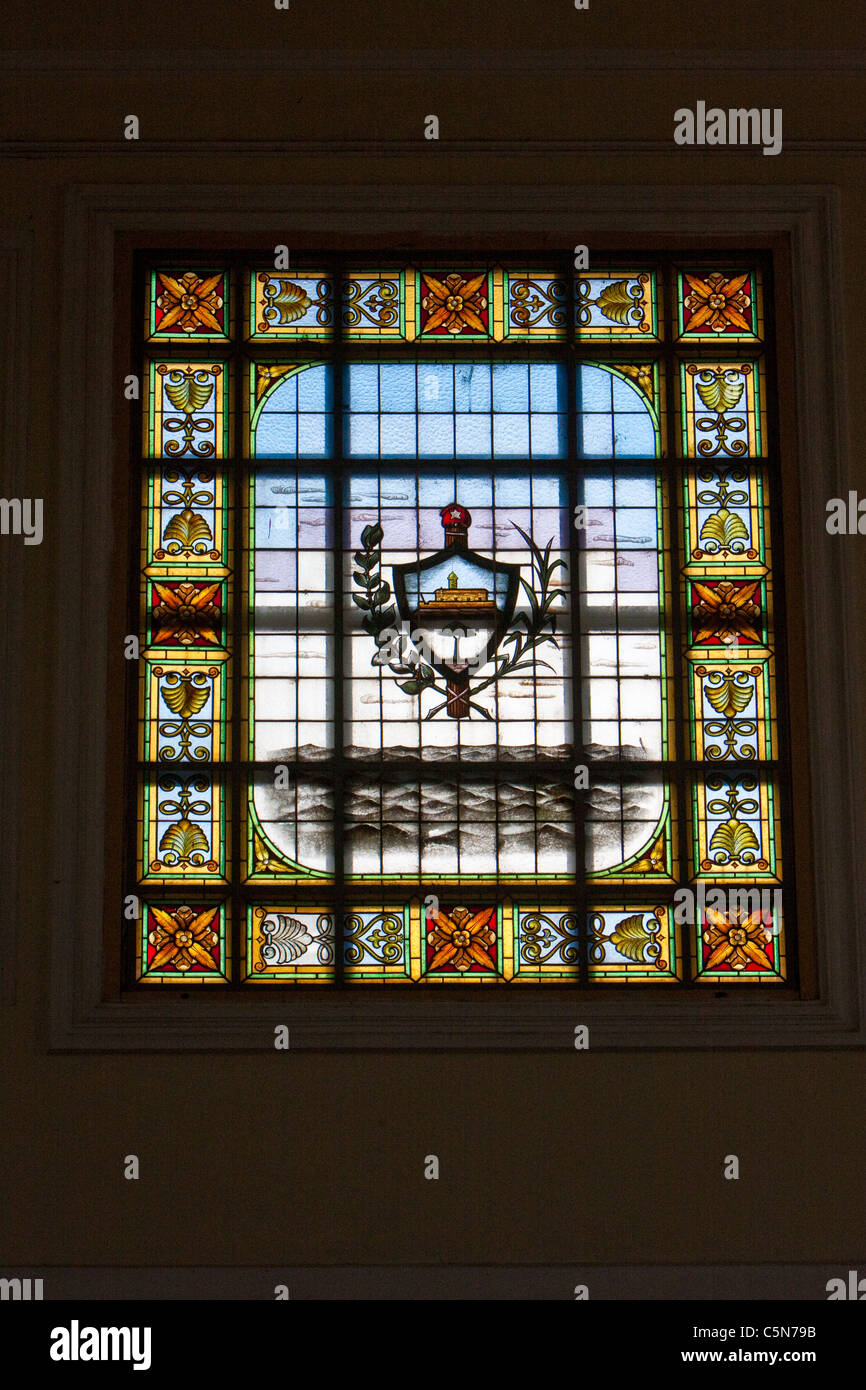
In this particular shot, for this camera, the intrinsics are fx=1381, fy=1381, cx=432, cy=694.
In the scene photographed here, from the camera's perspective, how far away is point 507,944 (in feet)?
12.1

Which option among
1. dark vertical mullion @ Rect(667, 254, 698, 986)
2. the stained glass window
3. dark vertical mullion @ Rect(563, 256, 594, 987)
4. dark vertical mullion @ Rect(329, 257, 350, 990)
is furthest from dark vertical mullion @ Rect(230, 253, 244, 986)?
dark vertical mullion @ Rect(667, 254, 698, 986)

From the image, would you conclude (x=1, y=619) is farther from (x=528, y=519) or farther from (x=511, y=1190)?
(x=511, y=1190)

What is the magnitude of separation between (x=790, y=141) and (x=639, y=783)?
187 cm

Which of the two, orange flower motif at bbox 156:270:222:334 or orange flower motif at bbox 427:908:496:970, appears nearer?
orange flower motif at bbox 427:908:496:970

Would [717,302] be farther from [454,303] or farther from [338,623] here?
[338,623]

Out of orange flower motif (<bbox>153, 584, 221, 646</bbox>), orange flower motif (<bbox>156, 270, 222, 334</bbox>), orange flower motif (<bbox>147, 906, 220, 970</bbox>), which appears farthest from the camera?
orange flower motif (<bbox>156, 270, 222, 334</bbox>)

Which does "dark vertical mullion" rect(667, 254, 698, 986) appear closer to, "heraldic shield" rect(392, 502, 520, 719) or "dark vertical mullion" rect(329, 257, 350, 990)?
"heraldic shield" rect(392, 502, 520, 719)

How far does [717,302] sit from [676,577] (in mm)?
817

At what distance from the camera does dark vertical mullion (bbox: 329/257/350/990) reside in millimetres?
3688

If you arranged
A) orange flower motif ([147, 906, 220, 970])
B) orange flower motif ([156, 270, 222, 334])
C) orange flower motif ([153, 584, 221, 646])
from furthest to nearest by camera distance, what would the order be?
orange flower motif ([156, 270, 222, 334])
orange flower motif ([153, 584, 221, 646])
orange flower motif ([147, 906, 220, 970])

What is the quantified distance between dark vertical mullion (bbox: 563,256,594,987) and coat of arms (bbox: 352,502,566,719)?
0.06m

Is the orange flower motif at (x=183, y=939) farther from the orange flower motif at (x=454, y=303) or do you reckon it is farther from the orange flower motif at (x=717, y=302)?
the orange flower motif at (x=717, y=302)

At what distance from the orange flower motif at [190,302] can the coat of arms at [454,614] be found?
→ 807mm
